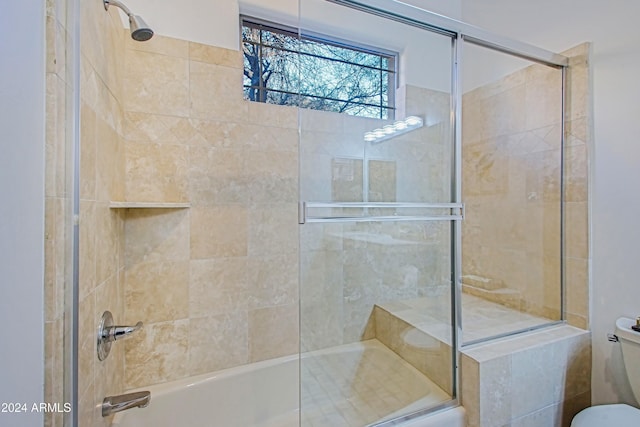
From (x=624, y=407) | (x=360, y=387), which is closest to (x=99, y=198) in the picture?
(x=360, y=387)

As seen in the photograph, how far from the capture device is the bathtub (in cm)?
135

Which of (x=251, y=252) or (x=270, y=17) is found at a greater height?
(x=270, y=17)

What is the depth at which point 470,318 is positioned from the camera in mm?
1727

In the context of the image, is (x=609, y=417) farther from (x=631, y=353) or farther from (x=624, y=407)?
(x=631, y=353)

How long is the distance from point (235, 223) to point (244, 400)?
0.98 metres

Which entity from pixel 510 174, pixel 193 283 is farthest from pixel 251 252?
pixel 510 174

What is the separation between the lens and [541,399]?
1.41 m

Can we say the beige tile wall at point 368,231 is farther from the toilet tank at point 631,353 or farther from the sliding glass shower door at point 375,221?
the toilet tank at point 631,353

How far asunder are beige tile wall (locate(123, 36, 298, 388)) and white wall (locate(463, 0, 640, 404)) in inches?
65.1

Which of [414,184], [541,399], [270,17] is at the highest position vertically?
[270,17]

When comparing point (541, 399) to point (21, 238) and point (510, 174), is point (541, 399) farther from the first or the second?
point (21, 238)

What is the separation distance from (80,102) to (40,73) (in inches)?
9.5

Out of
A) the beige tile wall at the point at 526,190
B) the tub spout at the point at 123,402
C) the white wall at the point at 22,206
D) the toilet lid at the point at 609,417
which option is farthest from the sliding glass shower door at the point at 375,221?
the white wall at the point at 22,206

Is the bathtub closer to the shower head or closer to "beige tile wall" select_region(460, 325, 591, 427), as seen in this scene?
"beige tile wall" select_region(460, 325, 591, 427)
